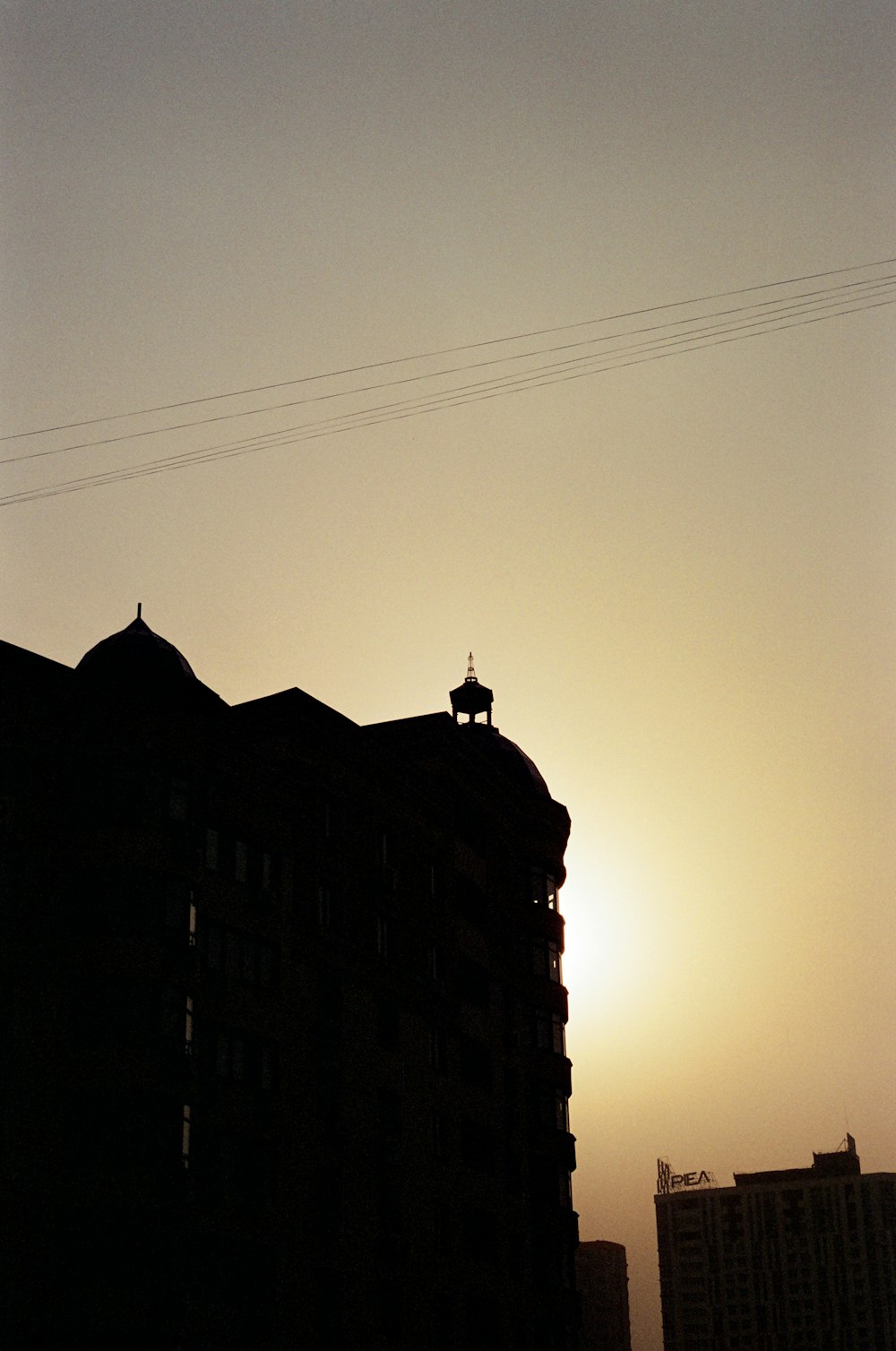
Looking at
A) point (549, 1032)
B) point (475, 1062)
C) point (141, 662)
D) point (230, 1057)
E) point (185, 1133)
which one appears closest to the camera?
point (185, 1133)

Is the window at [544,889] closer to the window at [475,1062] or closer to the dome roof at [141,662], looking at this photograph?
the window at [475,1062]

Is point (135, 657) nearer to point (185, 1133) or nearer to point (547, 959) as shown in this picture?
point (185, 1133)

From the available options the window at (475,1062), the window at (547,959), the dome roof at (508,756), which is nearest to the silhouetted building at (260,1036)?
the window at (475,1062)

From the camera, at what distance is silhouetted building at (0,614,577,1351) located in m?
55.5

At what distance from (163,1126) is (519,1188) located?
94.6 feet

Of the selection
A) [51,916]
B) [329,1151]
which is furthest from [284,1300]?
[51,916]

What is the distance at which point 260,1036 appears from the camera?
209 feet

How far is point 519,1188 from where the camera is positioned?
81.2 metres

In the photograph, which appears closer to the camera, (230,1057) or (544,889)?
(230,1057)

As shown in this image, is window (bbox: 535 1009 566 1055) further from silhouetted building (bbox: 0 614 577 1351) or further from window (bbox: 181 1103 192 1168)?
window (bbox: 181 1103 192 1168)

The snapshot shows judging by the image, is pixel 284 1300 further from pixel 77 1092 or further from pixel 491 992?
pixel 491 992

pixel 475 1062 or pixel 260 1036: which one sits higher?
pixel 475 1062

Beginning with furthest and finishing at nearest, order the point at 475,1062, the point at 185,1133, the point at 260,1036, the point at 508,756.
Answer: the point at 508,756 → the point at 475,1062 → the point at 260,1036 → the point at 185,1133

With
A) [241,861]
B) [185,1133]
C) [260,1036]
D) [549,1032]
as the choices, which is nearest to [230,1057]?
[260,1036]
